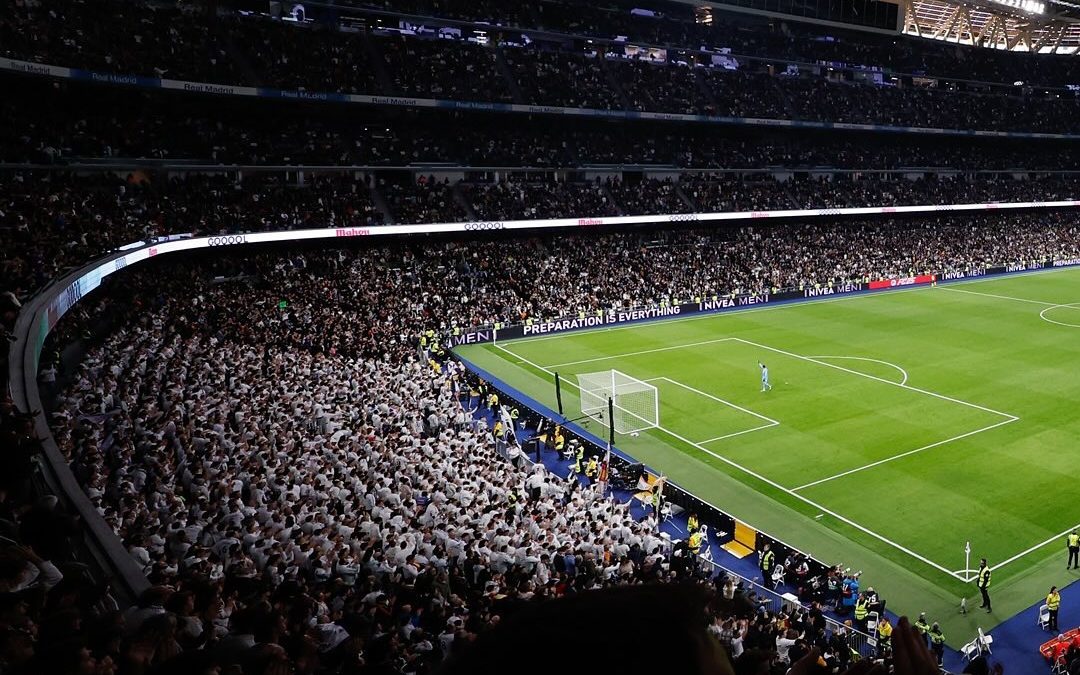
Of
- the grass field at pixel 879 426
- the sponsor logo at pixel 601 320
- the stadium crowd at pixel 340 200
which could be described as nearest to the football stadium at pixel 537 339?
the grass field at pixel 879 426

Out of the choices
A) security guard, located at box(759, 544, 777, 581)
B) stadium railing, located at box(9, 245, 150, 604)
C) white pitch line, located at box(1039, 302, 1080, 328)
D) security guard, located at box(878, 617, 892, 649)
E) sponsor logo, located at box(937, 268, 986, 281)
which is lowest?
sponsor logo, located at box(937, 268, 986, 281)

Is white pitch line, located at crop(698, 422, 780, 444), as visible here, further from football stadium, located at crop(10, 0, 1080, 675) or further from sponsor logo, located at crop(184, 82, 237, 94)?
sponsor logo, located at crop(184, 82, 237, 94)

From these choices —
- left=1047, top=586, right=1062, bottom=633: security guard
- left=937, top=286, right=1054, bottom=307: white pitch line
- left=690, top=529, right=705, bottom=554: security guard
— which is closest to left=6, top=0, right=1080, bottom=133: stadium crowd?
left=937, top=286, right=1054, bottom=307: white pitch line

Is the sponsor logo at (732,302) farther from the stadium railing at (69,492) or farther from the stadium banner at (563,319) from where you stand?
the stadium railing at (69,492)

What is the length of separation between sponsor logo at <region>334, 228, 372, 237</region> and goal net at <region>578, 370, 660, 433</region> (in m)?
18.5

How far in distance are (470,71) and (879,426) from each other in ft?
120

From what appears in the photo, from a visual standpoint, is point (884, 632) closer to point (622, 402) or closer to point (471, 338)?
point (622, 402)

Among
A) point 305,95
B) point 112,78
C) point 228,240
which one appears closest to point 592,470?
point 228,240

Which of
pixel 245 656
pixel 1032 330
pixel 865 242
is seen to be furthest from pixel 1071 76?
pixel 245 656

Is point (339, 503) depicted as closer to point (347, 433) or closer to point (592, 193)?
point (347, 433)

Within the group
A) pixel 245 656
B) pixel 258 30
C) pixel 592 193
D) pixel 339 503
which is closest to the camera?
pixel 245 656

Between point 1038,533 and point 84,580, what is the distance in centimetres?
2066

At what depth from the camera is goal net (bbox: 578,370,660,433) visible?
27172 millimetres

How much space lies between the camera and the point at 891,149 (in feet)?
236
